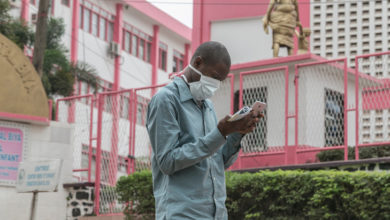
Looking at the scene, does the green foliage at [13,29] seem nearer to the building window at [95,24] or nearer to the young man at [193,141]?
the building window at [95,24]

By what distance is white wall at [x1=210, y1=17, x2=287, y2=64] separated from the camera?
706 inches

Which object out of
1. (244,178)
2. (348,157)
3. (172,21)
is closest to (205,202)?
(244,178)

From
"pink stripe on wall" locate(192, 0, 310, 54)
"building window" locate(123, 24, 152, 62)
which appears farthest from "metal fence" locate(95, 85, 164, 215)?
"building window" locate(123, 24, 152, 62)

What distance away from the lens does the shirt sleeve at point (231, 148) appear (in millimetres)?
4199

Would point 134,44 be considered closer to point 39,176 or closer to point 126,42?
point 126,42

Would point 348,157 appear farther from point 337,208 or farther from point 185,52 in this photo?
point 185,52

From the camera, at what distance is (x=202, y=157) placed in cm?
388

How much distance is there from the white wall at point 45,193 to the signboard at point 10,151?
0.15 m

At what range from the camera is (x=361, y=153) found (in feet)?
37.4

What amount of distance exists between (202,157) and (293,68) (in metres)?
9.70

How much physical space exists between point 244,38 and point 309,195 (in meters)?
9.42

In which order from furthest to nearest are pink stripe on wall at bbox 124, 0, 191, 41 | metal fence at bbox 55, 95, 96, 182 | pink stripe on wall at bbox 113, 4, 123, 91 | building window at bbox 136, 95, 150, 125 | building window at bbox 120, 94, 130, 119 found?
pink stripe on wall at bbox 124, 0, 191, 41 → pink stripe on wall at bbox 113, 4, 123, 91 → metal fence at bbox 55, 95, 96, 182 → building window at bbox 120, 94, 130, 119 → building window at bbox 136, 95, 150, 125

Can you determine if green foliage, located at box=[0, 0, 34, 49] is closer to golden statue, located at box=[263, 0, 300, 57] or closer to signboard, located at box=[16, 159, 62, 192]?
golden statue, located at box=[263, 0, 300, 57]

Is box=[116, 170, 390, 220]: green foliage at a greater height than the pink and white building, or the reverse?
the pink and white building
